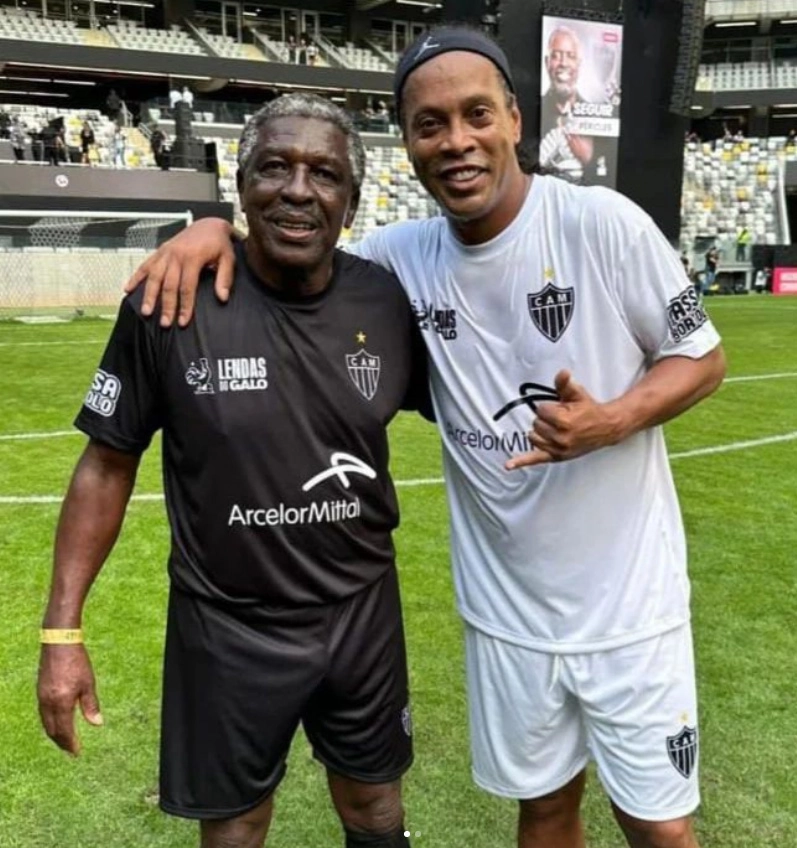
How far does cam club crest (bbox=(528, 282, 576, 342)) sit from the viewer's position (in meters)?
2.25

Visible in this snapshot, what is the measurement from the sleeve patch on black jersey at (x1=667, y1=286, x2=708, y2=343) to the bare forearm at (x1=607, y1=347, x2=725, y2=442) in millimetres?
55

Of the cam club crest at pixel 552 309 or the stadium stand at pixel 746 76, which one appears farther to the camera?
the stadium stand at pixel 746 76

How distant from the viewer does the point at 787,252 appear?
35.0m

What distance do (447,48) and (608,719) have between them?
5.14 feet

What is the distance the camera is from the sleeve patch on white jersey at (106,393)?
2260 millimetres

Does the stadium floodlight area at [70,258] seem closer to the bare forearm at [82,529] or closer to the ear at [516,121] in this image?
the bare forearm at [82,529]

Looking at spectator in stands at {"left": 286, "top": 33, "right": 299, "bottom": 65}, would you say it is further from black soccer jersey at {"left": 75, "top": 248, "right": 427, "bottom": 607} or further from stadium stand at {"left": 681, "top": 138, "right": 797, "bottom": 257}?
black soccer jersey at {"left": 75, "top": 248, "right": 427, "bottom": 607}

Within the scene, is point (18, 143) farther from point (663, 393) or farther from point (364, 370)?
point (663, 393)

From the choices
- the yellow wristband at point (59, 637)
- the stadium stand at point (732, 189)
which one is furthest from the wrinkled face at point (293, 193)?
the stadium stand at point (732, 189)

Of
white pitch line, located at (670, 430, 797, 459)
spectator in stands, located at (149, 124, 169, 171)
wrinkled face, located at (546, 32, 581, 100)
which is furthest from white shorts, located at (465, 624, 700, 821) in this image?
spectator in stands, located at (149, 124, 169, 171)

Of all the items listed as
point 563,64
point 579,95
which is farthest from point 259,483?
point 579,95

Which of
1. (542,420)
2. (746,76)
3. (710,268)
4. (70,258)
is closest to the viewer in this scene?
(542,420)

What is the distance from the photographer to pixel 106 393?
2270 millimetres

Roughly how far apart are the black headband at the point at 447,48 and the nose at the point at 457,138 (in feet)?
0.54
